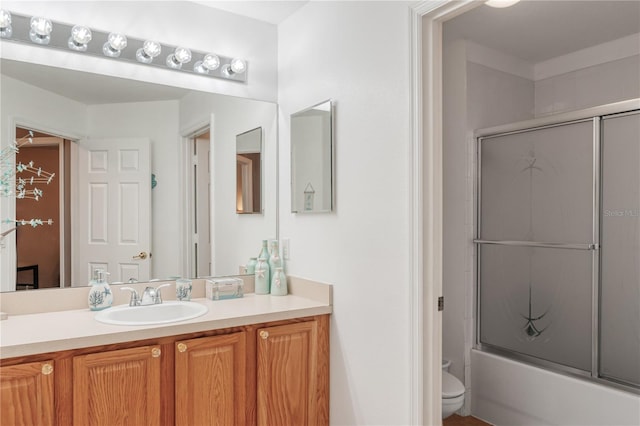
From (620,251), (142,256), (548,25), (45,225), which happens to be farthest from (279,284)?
(548,25)

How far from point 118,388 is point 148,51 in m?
1.53

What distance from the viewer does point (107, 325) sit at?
1776 mm

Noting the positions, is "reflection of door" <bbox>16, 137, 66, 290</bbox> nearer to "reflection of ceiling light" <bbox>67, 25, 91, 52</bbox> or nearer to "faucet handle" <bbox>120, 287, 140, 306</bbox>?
"faucet handle" <bbox>120, 287, 140, 306</bbox>

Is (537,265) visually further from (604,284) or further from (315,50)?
(315,50)

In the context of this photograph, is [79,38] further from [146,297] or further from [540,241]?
[540,241]

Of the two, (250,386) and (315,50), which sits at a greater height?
(315,50)

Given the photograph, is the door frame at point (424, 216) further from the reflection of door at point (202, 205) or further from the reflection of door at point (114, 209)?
the reflection of door at point (114, 209)

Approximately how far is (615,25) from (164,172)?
2.80 metres

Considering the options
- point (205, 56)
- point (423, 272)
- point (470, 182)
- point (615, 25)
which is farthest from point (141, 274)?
point (615, 25)

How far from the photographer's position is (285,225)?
8.46 feet

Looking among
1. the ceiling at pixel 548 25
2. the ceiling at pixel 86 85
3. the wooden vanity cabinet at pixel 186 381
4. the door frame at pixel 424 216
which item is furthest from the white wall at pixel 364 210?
the ceiling at pixel 548 25

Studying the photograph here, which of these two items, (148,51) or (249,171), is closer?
(148,51)

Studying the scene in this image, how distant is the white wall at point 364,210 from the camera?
183cm

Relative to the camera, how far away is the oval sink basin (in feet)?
6.51
